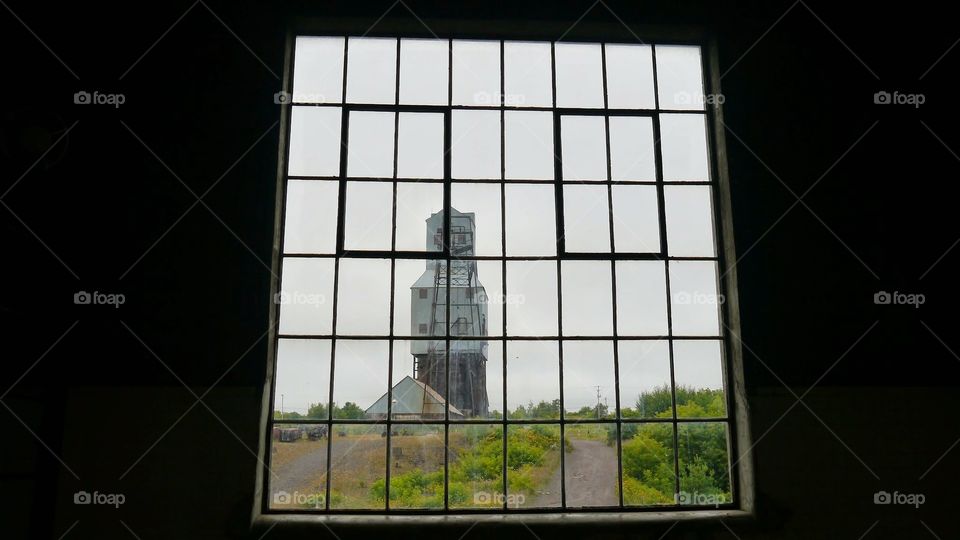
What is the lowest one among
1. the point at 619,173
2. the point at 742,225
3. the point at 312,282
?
the point at 312,282

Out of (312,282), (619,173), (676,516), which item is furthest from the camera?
(619,173)

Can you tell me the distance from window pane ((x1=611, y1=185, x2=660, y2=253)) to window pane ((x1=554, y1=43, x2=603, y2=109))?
528mm

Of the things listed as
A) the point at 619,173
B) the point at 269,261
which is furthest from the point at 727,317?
the point at 269,261

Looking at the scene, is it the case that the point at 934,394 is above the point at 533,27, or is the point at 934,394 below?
below

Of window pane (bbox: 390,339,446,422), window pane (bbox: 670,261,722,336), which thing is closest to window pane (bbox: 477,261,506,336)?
window pane (bbox: 390,339,446,422)

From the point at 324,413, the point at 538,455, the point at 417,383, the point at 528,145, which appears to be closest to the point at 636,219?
the point at 528,145

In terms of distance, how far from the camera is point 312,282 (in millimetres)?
3111

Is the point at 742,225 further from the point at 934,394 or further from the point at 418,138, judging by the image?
the point at 418,138

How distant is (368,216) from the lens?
3.21 metres

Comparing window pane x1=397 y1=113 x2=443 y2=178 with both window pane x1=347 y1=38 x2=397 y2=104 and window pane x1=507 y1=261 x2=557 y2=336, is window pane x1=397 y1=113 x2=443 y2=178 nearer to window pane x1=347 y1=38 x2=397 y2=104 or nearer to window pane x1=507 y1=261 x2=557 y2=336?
window pane x1=347 y1=38 x2=397 y2=104

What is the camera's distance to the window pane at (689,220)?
3256mm

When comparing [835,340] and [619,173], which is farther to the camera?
[619,173]

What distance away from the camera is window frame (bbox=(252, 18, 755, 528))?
2854 millimetres

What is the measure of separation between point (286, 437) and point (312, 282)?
30.2 inches
